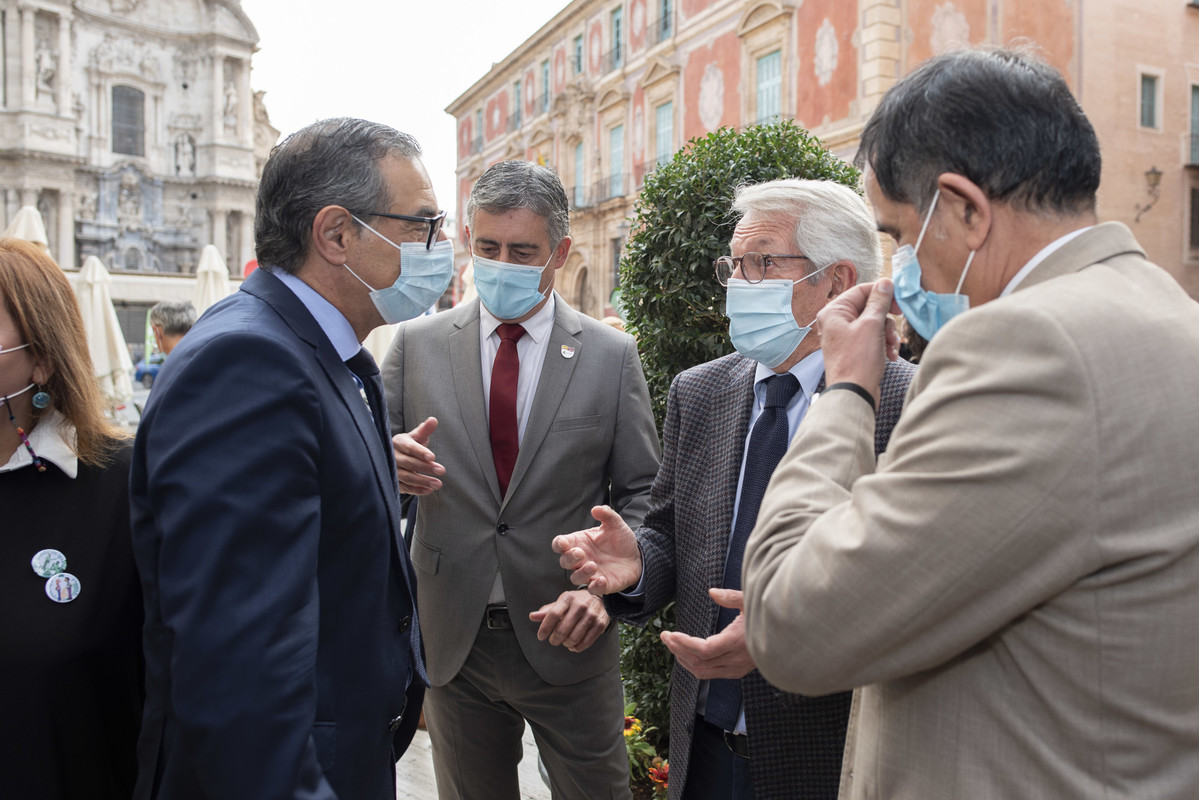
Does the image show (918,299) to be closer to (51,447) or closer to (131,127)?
(51,447)

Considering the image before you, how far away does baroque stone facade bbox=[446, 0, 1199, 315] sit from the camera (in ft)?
51.9

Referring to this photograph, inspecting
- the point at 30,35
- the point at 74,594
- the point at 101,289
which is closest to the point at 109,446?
the point at 74,594

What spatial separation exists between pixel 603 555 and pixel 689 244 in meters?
1.60

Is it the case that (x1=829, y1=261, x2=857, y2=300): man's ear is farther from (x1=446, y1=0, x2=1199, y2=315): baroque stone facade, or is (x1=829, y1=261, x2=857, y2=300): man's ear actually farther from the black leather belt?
(x1=446, y1=0, x2=1199, y2=315): baroque stone facade

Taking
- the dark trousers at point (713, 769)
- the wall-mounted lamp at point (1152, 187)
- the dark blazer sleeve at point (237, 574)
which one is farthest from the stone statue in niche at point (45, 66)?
the dark trousers at point (713, 769)

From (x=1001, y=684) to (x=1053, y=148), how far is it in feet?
2.54

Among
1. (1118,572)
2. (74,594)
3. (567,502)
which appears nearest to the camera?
(1118,572)

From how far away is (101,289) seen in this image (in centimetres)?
1098

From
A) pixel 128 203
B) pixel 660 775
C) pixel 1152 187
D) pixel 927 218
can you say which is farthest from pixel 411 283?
pixel 128 203

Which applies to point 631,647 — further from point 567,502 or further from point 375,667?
point 375,667

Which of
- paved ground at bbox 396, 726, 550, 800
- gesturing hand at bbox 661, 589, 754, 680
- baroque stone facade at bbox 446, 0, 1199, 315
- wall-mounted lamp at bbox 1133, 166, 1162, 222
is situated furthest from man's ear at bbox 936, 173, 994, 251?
wall-mounted lamp at bbox 1133, 166, 1162, 222

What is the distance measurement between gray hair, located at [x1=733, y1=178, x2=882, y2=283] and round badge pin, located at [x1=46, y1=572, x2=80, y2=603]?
1.98 meters

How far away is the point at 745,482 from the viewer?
7.17 feet

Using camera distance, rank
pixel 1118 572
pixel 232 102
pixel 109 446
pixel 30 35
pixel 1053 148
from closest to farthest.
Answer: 1. pixel 1118 572
2. pixel 1053 148
3. pixel 109 446
4. pixel 30 35
5. pixel 232 102
